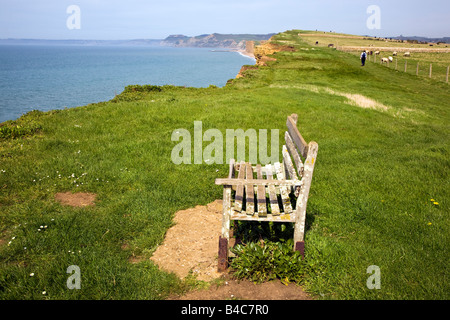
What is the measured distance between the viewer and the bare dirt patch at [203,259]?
3.94m

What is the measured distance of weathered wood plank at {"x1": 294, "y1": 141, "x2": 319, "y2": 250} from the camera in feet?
13.0

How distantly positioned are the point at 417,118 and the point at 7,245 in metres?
15.6

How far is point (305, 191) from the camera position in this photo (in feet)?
13.5

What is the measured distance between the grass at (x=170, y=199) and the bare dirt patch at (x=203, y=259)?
0.20 meters

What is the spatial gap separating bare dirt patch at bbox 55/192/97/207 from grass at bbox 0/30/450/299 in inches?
8.9

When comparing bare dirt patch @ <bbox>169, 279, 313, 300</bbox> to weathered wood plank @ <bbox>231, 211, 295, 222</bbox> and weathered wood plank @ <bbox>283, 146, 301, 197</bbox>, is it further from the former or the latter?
weathered wood plank @ <bbox>283, 146, 301, 197</bbox>

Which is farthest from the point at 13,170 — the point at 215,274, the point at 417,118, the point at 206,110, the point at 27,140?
the point at 417,118

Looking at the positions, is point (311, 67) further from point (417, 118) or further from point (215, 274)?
point (215, 274)

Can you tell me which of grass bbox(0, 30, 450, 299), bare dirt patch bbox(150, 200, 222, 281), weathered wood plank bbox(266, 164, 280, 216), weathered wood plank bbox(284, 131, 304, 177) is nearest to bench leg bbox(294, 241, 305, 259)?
grass bbox(0, 30, 450, 299)

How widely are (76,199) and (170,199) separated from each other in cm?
193

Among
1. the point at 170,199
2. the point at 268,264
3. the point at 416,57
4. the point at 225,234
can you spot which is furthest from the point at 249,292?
Result: the point at 416,57

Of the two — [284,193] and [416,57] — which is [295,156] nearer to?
[284,193]

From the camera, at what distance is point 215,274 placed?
14.3ft

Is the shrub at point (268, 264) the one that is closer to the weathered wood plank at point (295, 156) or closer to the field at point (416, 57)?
the weathered wood plank at point (295, 156)
